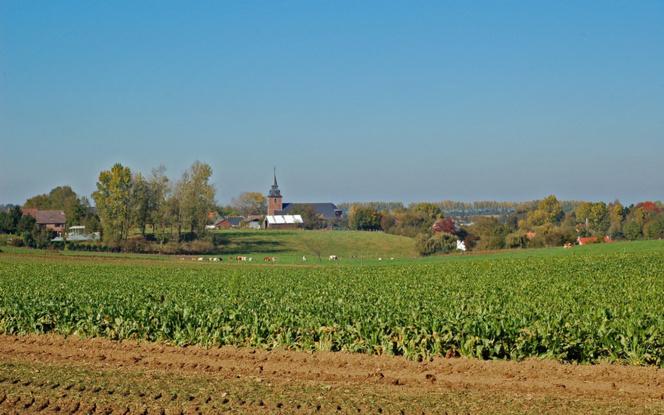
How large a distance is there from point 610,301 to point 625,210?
557 ft

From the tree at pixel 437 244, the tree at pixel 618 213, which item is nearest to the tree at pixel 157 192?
the tree at pixel 437 244

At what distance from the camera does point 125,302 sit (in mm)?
18000

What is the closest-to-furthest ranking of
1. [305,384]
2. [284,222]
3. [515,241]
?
1. [305,384]
2. [515,241]
3. [284,222]

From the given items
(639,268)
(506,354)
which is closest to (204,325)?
(506,354)

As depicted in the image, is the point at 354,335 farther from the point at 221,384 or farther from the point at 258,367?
the point at 221,384

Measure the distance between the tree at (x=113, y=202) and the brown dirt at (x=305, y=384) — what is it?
228ft

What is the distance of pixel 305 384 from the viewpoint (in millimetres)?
11219

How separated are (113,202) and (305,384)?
7523cm

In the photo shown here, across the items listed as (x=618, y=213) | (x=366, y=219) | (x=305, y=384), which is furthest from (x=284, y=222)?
(x=305, y=384)

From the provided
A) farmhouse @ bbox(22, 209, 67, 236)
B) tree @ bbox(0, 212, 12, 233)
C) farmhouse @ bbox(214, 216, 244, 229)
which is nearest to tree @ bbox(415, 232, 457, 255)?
tree @ bbox(0, 212, 12, 233)

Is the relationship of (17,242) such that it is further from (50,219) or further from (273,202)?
(273,202)

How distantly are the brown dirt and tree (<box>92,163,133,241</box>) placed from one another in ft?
228

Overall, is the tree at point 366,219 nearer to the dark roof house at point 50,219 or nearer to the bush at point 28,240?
the dark roof house at point 50,219

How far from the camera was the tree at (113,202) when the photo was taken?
79.4 metres
